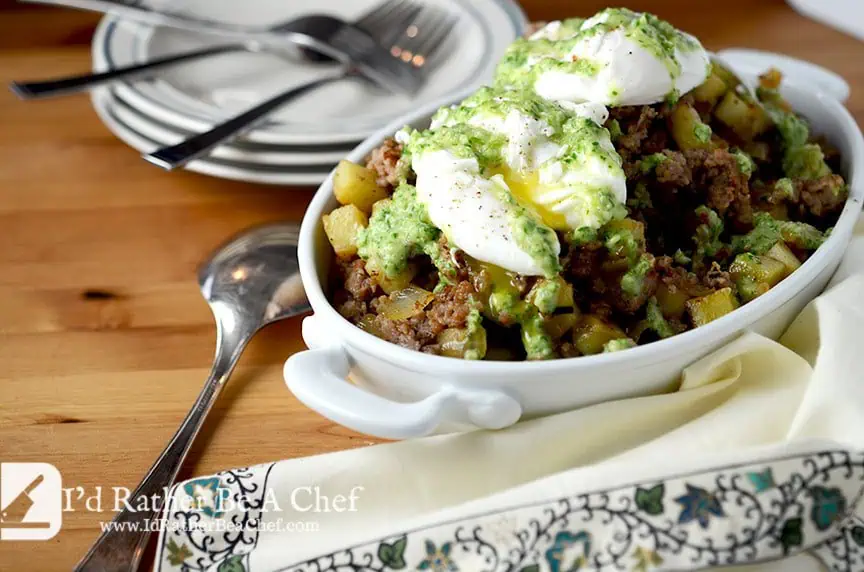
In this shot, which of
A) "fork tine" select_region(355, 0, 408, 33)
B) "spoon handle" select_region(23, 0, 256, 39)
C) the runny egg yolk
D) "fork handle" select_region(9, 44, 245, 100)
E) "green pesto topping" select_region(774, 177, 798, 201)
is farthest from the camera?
"fork tine" select_region(355, 0, 408, 33)

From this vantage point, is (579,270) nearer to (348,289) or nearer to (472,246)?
(472,246)

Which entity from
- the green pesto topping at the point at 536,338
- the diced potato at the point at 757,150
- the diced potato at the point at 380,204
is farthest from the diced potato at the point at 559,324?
the diced potato at the point at 757,150

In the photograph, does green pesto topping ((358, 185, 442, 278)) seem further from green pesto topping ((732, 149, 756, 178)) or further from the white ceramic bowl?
green pesto topping ((732, 149, 756, 178))

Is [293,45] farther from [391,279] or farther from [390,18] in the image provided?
[391,279]

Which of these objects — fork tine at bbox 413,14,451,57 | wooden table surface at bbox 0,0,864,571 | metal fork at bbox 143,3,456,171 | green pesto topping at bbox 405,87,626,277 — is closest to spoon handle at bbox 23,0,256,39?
wooden table surface at bbox 0,0,864,571

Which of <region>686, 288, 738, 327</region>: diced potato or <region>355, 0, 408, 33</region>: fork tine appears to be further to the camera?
<region>355, 0, 408, 33</region>: fork tine

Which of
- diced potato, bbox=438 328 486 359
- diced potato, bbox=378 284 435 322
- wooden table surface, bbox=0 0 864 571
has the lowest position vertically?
wooden table surface, bbox=0 0 864 571

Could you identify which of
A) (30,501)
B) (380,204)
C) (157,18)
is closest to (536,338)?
(380,204)

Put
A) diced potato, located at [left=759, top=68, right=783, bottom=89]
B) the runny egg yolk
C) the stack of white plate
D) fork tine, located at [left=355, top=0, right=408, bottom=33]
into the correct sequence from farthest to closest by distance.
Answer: fork tine, located at [left=355, top=0, right=408, bottom=33] < the stack of white plate < diced potato, located at [left=759, top=68, right=783, bottom=89] < the runny egg yolk
